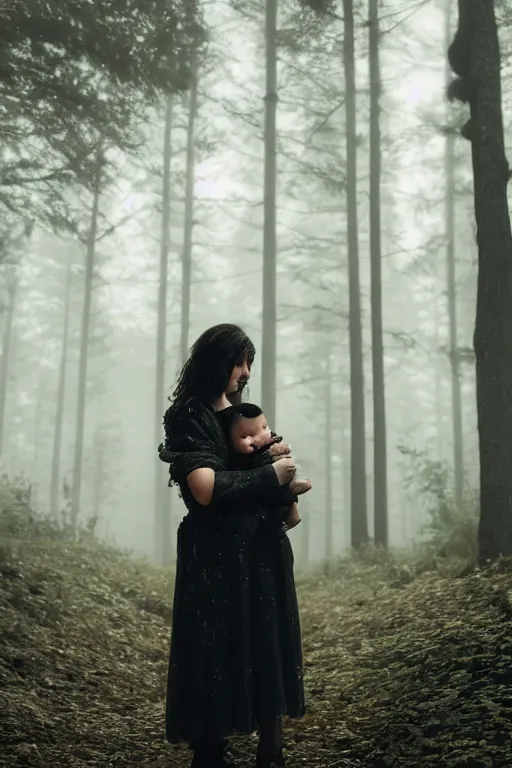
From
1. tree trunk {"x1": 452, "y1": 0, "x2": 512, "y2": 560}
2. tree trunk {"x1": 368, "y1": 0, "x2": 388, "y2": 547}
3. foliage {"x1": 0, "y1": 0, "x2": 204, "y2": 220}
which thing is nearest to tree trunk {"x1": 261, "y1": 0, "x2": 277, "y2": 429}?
tree trunk {"x1": 368, "y1": 0, "x2": 388, "y2": 547}

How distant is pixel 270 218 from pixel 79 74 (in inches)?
295

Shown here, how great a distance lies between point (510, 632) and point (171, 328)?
40.1 m

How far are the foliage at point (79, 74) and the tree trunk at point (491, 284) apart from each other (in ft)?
13.3

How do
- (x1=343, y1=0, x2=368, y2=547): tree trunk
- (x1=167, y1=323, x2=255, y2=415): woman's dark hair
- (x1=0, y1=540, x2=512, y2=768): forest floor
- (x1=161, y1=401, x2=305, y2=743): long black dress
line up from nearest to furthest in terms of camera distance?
(x1=161, y1=401, x2=305, y2=743): long black dress
(x1=167, y1=323, x2=255, y2=415): woman's dark hair
(x1=0, y1=540, x2=512, y2=768): forest floor
(x1=343, y1=0, x2=368, y2=547): tree trunk

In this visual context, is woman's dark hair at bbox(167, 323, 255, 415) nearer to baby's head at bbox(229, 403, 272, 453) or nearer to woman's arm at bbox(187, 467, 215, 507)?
baby's head at bbox(229, 403, 272, 453)

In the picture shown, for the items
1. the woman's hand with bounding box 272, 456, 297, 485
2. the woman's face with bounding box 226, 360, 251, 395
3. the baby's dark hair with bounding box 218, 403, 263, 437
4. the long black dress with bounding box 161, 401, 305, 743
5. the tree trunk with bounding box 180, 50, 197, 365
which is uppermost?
the tree trunk with bounding box 180, 50, 197, 365

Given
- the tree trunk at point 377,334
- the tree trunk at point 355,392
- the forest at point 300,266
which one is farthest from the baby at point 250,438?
the tree trunk at point 355,392

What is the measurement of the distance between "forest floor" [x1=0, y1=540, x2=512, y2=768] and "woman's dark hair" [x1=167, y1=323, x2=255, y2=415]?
7.77 ft

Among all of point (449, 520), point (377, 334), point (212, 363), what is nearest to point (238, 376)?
point (212, 363)

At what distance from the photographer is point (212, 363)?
374 cm

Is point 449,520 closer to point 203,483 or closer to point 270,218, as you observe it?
point 270,218

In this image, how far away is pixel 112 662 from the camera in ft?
21.7

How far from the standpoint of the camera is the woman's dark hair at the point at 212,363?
3.72 meters

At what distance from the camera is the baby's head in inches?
142
